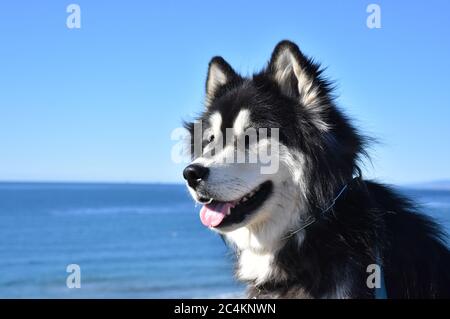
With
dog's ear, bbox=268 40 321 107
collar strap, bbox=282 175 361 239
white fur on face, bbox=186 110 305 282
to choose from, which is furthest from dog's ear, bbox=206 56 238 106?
collar strap, bbox=282 175 361 239

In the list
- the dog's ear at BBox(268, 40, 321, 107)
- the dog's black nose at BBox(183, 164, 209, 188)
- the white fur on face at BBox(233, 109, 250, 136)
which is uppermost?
the dog's ear at BBox(268, 40, 321, 107)

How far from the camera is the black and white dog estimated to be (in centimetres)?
396

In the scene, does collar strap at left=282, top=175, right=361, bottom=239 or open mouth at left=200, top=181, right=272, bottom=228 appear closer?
collar strap at left=282, top=175, right=361, bottom=239

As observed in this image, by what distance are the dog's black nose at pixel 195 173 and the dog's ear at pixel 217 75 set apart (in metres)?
0.99

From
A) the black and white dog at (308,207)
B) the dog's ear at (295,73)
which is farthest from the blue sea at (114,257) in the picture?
the dog's ear at (295,73)

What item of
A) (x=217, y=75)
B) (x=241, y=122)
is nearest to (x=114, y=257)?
(x=217, y=75)

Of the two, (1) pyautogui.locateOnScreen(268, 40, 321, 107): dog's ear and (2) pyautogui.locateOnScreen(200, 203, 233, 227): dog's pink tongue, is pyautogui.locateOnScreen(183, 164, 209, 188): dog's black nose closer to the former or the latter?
(2) pyautogui.locateOnScreen(200, 203, 233, 227): dog's pink tongue

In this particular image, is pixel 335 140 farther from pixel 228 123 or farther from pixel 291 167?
pixel 228 123

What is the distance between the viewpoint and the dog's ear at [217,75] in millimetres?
4805

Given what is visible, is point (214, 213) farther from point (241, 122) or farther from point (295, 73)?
point (295, 73)

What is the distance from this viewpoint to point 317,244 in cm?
401
